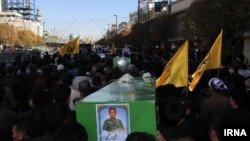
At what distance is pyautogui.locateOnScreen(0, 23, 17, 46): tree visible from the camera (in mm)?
122900

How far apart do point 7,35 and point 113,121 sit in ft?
408

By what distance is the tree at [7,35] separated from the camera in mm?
122900

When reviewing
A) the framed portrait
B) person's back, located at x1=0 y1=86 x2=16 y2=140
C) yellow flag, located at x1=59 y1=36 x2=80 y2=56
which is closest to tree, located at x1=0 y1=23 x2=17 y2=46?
yellow flag, located at x1=59 y1=36 x2=80 y2=56

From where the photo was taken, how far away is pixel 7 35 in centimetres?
12519

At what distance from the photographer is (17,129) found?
4.75m

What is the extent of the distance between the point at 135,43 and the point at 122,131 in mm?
68343

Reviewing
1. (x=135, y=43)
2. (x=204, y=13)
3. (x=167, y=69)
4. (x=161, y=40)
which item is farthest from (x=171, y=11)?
(x=167, y=69)

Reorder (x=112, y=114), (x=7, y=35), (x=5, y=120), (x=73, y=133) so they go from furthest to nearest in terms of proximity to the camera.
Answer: (x=7, y=35)
(x=5, y=120)
(x=112, y=114)
(x=73, y=133)

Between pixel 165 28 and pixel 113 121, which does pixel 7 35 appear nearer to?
pixel 165 28

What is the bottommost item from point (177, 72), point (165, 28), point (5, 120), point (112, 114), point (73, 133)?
point (5, 120)

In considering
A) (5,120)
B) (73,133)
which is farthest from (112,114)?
(5,120)

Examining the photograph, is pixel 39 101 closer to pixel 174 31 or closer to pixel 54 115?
pixel 54 115

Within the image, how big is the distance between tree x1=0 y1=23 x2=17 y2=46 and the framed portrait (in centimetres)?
12161

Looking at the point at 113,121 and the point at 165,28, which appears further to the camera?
the point at 165,28
